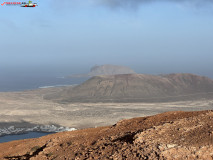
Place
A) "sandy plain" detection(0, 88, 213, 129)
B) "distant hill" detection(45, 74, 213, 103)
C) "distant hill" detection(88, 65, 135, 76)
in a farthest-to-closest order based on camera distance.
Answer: "distant hill" detection(88, 65, 135, 76), "distant hill" detection(45, 74, 213, 103), "sandy plain" detection(0, 88, 213, 129)

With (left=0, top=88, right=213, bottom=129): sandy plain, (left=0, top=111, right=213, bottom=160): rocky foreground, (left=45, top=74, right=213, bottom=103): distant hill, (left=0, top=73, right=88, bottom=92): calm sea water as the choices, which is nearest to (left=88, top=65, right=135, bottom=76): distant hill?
(left=0, top=73, right=88, bottom=92): calm sea water

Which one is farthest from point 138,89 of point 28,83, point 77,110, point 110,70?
point 110,70

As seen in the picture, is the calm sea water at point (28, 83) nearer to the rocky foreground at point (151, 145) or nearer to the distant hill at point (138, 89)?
the distant hill at point (138, 89)

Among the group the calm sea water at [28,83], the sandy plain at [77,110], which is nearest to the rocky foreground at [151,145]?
the sandy plain at [77,110]

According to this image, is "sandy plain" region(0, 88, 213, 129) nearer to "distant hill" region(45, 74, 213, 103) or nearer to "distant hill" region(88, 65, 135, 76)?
"distant hill" region(45, 74, 213, 103)

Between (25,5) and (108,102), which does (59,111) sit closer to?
(108,102)

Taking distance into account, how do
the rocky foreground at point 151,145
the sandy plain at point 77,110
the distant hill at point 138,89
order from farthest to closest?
the distant hill at point 138,89
the sandy plain at point 77,110
the rocky foreground at point 151,145

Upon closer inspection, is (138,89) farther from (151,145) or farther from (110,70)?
(110,70)
